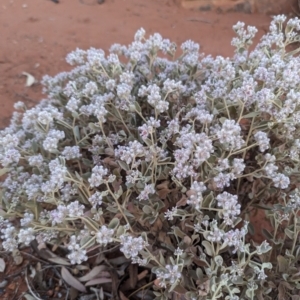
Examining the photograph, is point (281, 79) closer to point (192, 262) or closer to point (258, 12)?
point (192, 262)

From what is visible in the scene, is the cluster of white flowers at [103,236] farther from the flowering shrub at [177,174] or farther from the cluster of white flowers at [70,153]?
the cluster of white flowers at [70,153]

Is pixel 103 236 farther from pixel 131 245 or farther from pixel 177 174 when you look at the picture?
pixel 177 174

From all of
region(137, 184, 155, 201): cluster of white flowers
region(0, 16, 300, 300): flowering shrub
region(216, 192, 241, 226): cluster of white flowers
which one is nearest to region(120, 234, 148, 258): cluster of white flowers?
region(0, 16, 300, 300): flowering shrub

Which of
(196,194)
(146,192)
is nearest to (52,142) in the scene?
(146,192)

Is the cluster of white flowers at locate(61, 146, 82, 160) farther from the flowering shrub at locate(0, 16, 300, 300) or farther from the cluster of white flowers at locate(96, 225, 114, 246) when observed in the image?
the cluster of white flowers at locate(96, 225, 114, 246)

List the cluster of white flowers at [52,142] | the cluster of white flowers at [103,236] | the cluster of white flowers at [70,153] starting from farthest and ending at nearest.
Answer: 1. the cluster of white flowers at [70,153]
2. the cluster of white flowers at [52,142]
3. the cluster of white flowers at [103,236]

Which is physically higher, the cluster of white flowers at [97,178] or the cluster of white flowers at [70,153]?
the cluster of white flowers at [97,178]

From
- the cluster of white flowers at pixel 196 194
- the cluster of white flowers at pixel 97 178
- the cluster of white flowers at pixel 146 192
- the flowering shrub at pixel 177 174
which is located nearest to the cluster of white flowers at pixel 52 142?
the flowering shrub at pixel 177 174

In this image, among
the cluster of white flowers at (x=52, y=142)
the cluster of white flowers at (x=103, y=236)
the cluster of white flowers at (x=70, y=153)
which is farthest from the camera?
the cluster of white flowers at (x=70, y=153)
